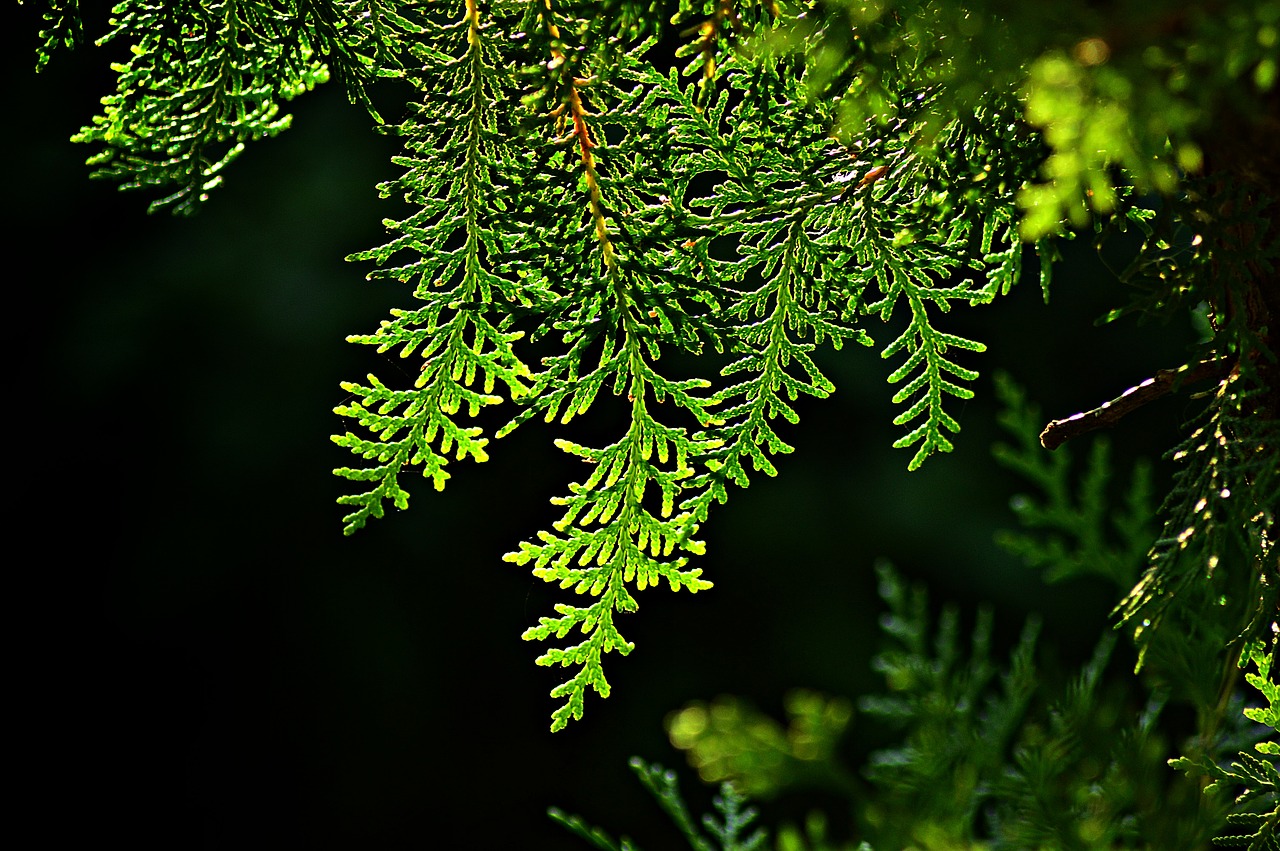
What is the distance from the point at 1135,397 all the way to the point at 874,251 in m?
0.22

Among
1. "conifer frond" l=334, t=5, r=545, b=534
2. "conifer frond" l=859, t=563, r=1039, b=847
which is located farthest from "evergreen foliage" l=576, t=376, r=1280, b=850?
"conifer frond" l=334, t=5, r=545, b=534

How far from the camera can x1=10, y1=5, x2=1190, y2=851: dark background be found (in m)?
4.02

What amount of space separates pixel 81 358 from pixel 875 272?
3.93 meters

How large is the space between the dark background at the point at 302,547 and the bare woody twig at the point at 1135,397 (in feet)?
10.5

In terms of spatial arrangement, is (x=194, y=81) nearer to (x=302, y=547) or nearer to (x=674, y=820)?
(x=674, y=820)

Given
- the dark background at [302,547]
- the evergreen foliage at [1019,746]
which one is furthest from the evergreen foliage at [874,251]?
the dark background at [302,547]

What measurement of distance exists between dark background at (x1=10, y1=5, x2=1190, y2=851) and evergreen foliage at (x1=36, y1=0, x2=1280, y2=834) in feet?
10.1

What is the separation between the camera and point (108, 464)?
421 centimetres

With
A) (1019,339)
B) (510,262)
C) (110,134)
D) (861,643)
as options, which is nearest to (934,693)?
(510,262)

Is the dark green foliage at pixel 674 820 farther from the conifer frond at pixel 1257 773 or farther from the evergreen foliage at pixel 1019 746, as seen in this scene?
the conifer frond at pixel 1257 773

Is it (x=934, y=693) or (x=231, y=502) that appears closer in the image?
(x=934, y=693)

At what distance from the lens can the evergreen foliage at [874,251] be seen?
50 cm

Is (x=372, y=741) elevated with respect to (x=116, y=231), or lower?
lower

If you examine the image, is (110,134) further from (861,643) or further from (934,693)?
(861,643)
